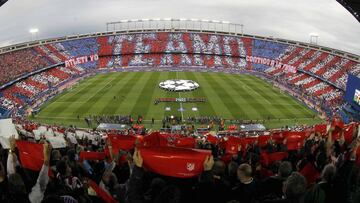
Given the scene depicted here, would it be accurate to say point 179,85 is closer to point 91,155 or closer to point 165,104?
point 165,104

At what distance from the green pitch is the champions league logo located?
1369mm

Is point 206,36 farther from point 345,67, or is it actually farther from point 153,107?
point 153,107

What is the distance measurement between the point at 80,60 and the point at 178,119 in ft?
157

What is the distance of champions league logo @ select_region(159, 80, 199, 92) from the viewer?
65312mm

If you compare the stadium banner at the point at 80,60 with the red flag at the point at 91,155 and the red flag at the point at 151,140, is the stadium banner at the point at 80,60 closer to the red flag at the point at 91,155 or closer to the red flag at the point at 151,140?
the red flag at the point at 91,155

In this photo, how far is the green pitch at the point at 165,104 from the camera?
2026 inches

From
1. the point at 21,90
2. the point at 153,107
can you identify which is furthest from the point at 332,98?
the point at 21,90

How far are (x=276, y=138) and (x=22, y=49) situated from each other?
8010cm

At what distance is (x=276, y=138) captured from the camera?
19.0 m

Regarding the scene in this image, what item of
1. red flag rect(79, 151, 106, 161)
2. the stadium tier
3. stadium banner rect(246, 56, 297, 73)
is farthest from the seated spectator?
stadium banner rect(246, 56, 297, 73)

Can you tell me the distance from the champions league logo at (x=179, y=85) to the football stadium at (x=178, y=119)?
197 millimetres

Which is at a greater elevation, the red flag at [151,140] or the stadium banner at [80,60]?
the red flag at [151,140]

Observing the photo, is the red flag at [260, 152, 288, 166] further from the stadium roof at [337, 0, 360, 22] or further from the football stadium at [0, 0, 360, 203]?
the stadium roof at [337, 0, 360, 22]

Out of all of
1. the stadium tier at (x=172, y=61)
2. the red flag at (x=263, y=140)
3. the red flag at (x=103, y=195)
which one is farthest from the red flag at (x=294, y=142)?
the stadium tier at (x=172, y=61)
